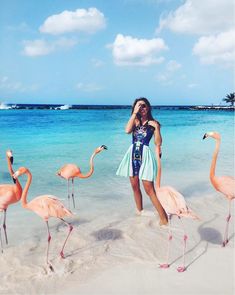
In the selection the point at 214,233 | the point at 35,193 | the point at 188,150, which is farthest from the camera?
the point at 188,150

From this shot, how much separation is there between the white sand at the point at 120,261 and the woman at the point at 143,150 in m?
0.52

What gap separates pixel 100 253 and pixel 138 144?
179 cm

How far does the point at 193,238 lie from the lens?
5023 millimetres

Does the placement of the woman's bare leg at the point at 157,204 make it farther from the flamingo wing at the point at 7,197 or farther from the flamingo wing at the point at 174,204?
the flamingo wing at the point at 7,197

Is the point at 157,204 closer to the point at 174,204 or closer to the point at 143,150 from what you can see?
the point at 143,150

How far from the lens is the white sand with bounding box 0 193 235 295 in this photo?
12.3ft

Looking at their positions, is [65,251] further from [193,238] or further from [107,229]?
[193,238]

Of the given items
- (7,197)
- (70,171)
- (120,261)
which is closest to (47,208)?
(7,197)

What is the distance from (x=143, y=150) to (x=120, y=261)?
5.96ft

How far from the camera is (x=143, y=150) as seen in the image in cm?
555

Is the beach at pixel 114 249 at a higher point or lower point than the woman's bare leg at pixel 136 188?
lower

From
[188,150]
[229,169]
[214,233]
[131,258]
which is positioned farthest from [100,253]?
[188,150]

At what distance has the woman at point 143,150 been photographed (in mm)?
5453

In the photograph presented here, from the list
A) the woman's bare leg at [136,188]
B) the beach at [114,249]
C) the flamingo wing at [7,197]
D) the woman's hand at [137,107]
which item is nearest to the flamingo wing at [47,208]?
the flamingo wing at [7,197]
